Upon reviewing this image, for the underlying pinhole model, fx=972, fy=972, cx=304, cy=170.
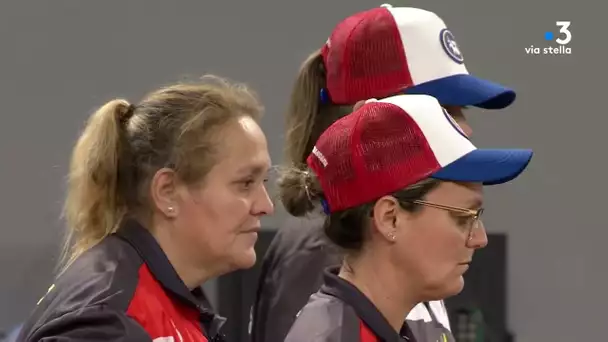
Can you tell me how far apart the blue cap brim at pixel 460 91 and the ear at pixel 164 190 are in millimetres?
400

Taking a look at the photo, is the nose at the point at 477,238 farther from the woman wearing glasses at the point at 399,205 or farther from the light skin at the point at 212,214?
the light skin at the point at 212,214

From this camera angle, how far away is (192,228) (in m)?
1.25

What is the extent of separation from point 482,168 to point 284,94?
127cm

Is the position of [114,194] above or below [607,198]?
above

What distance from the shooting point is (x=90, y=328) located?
3.47 ft

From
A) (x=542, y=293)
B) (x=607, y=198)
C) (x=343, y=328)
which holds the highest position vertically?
(x=343, y=328)

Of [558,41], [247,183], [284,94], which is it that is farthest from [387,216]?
[558,41]

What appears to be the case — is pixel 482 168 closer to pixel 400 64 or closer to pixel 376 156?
pixel 376 156

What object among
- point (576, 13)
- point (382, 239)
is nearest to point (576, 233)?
point (576, 13)

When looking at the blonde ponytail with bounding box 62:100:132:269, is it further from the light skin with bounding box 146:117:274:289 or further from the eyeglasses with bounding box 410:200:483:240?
the eyeglasses with bounding box 410:200:483:240

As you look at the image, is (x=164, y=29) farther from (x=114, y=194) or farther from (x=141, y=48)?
(x=114, y=194)

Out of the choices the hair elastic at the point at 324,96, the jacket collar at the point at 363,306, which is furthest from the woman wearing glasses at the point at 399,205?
the hair elastic at the point at 324,96

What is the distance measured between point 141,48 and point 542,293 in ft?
3.71

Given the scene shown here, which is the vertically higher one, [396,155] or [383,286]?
[396,155]
